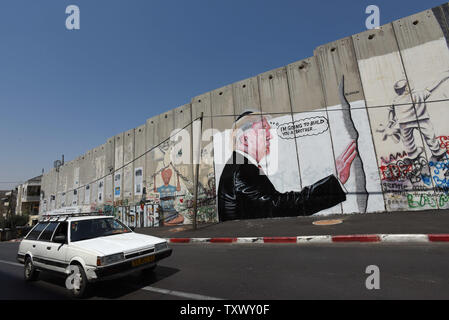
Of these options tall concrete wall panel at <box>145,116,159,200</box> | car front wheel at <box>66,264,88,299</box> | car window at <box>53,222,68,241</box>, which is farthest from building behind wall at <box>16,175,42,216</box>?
car front wheel at <box>66,264,88,299</box>

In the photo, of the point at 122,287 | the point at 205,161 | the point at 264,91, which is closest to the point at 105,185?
the point at 205,161

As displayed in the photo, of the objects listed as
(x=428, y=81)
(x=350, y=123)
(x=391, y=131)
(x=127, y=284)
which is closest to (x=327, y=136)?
(x=350, y=123)

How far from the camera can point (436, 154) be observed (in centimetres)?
989

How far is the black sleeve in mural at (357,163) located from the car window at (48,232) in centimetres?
1182

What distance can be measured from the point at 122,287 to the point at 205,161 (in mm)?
11957

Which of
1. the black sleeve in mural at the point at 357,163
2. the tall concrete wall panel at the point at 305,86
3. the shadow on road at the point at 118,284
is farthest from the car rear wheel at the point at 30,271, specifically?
the tall concrete wall panel at the point at 305,86

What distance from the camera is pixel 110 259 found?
374 centimetres

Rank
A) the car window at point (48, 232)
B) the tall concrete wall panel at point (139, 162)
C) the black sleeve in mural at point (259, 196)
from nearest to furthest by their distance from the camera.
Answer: the car window at point (48, 232), the black sleeve in mural at point (259, 196), the tall concrete wall panel at point (139, 162)

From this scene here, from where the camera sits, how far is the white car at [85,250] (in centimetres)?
373

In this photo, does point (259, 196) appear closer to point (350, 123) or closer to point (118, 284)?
point (350, 123)

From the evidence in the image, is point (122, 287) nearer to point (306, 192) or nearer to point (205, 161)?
point (306, 192)

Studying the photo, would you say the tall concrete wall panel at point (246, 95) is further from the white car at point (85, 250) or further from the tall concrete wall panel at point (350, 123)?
the white car at point (85, 250)

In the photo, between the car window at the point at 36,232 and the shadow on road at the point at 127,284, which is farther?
the car window at the point at 36,232
